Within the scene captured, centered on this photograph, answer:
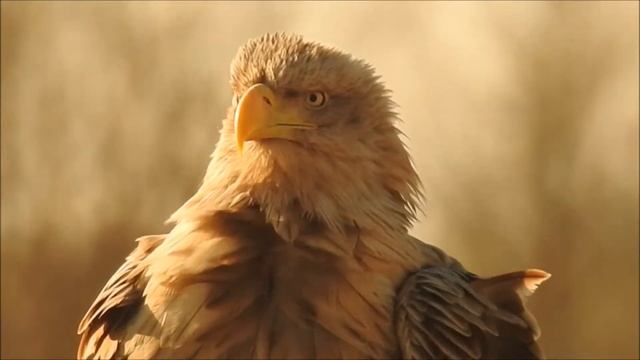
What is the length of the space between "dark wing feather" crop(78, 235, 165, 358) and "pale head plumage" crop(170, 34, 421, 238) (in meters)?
0.19

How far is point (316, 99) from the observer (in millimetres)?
3822

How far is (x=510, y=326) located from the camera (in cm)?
359

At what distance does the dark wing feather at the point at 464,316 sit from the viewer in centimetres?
342

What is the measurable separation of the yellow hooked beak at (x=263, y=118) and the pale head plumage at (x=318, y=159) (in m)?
0.03

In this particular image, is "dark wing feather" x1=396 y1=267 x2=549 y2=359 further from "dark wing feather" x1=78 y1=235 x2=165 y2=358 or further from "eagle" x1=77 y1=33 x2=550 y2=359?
"dark wing feather" x1=78 y1=235 x2=165 y2=358

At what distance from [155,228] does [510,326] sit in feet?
22.7

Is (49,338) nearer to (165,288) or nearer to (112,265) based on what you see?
(112,265)

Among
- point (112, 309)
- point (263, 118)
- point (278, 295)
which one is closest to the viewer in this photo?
point (278, 295)

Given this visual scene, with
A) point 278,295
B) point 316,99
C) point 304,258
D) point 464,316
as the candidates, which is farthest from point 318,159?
point 464,316

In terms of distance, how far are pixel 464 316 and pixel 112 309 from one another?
827mm

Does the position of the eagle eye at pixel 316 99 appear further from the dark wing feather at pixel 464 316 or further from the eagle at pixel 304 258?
the dark wing feather at pixel 464 316

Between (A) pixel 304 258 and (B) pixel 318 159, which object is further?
(B) pixel 318 159

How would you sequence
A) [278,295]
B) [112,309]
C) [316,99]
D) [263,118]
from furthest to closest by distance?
[316,99] < [263,118] < [112,309] < [278,295]

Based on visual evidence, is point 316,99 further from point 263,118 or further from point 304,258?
point 304,258
